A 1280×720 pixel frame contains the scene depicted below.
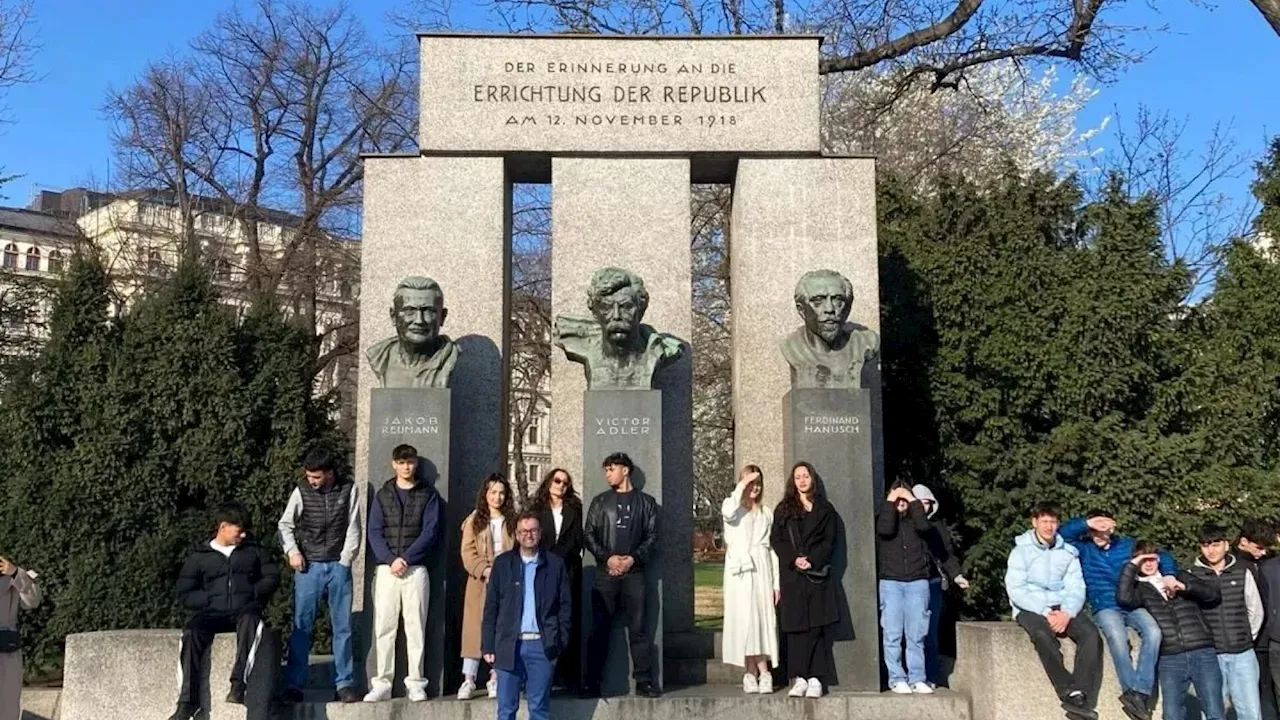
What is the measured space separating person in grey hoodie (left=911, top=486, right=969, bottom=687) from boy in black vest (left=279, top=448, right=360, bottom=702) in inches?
167

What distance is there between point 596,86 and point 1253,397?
24.5ft

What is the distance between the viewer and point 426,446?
8758 mm

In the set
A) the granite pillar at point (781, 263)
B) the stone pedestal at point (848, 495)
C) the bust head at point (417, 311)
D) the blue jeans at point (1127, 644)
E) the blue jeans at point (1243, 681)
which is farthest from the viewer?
the granite pillar at point (781, 263)

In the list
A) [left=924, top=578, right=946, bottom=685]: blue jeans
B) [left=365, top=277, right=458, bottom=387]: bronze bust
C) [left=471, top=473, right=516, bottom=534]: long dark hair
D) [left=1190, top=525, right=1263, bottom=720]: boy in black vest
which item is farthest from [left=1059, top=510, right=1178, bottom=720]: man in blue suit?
[left=365, top=277, right=458, bottom=387]: bronze bust

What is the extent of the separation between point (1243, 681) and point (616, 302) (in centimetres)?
496

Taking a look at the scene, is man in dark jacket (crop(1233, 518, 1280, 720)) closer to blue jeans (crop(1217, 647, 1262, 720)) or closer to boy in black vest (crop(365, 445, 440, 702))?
blue jeans (crop(1217, 647, 1262, 720))

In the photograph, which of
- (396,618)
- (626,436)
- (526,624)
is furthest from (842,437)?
(396,618)

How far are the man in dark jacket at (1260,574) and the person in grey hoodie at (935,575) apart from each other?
1.91 m

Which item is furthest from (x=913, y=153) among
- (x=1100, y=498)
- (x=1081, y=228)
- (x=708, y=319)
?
(x=1100, y=498)

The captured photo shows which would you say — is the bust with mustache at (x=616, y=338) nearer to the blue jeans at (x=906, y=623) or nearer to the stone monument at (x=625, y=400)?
the stone monument at (x=625, y=400)

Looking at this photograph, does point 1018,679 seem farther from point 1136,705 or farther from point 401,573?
point 401,573

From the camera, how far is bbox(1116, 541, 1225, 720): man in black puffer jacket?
23.9ft

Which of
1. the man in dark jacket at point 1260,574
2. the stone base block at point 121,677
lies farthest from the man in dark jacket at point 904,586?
the stone base block at point 121,677

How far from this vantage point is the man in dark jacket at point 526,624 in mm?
7023
